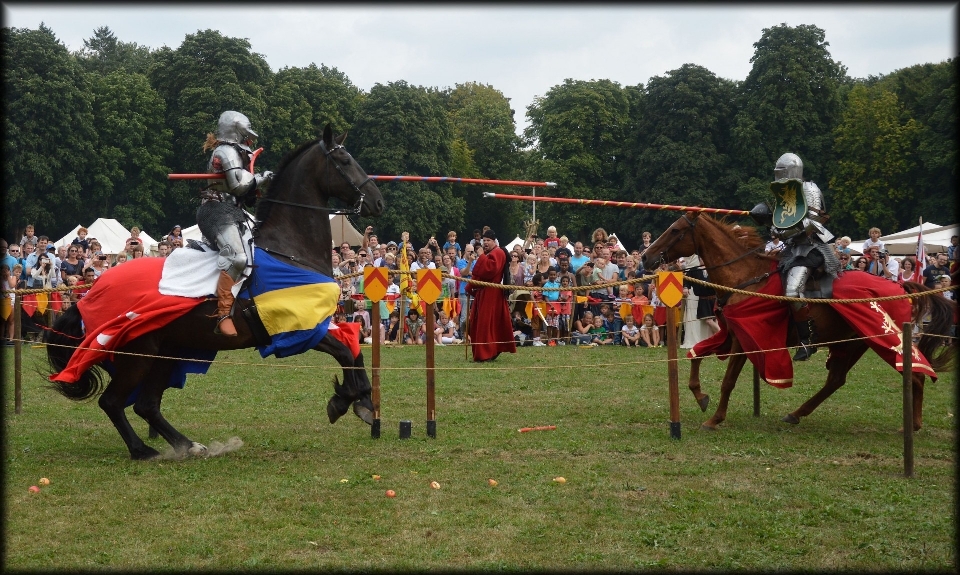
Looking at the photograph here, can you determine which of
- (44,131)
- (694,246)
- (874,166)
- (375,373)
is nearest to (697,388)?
(694,246)

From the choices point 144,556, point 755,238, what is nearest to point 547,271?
point 755,238

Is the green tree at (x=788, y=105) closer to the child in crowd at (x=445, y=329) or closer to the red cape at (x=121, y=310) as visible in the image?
the child in crowd at (x=445, y=329)

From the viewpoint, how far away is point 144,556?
18.6 feet

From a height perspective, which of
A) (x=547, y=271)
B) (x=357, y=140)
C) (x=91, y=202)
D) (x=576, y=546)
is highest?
(x=357, y=140)

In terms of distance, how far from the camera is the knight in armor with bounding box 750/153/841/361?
10094 millimetres

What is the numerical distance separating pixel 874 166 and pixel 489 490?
40.6m

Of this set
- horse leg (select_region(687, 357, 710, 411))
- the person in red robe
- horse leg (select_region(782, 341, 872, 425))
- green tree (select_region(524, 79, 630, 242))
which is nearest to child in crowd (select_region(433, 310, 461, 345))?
the person in red robe

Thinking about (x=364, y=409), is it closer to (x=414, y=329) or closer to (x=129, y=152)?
(x=414, y=329)

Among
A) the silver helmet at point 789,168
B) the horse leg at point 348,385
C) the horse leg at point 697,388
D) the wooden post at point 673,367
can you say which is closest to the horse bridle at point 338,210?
the horse leg at point 348,385

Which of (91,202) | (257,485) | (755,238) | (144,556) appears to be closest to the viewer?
(144,556)

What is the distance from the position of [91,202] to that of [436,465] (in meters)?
40.1

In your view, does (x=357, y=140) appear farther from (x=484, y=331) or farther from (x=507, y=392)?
(x=507, y=392)

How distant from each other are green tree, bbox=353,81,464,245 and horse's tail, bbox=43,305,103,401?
40186 mm

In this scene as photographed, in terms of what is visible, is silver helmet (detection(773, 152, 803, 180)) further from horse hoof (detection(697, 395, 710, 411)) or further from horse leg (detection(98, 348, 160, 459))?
horse leg (detection(98, 348, 160, 459))
